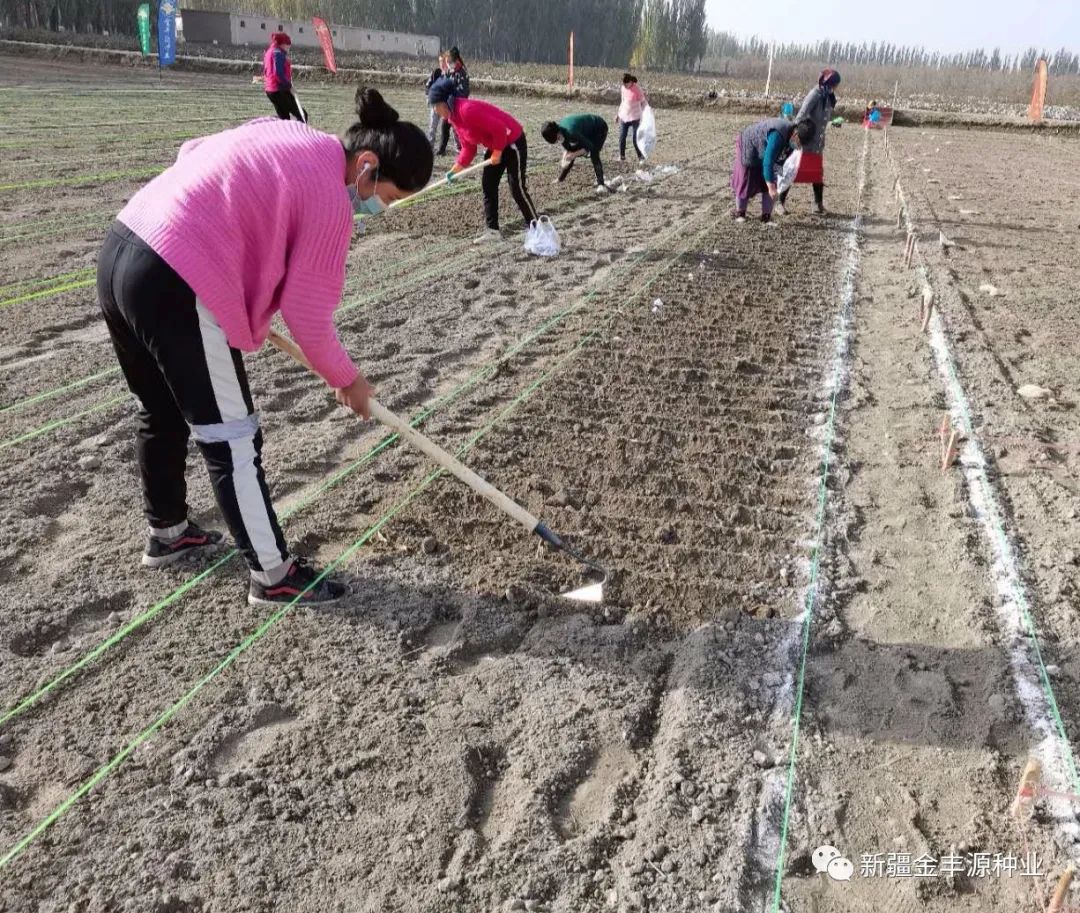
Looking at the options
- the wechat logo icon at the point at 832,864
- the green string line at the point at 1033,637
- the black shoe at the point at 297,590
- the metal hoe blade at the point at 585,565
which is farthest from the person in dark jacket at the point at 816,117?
the wechat logo icon at the point at 832,864

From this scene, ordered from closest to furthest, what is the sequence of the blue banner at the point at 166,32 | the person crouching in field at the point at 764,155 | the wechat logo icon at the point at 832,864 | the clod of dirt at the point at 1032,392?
1. the wechat logo icon at the point at 832,864
2. the clod of dirt at the point at 1032,392
3. the person crouching in field at the point at 764,155
4. the blue banner at the point at 166,32

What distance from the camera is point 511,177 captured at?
23.0 feet

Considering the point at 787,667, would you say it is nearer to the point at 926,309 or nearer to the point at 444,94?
the point at 926,309

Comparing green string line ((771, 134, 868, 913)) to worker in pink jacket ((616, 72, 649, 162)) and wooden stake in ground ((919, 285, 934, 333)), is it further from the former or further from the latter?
worker in pink jacket ((616, 72, 649, 162))

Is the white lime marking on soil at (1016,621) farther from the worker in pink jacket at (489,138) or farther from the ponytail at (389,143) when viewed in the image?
the worker in pink jacket at (489,138)

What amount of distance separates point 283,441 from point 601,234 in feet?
16.0

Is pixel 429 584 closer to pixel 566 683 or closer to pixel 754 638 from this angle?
pixel 566 683

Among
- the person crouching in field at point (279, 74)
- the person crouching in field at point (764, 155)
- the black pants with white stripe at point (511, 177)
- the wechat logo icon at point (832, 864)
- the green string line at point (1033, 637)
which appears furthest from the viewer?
the person crouching in field at point (279, 74)

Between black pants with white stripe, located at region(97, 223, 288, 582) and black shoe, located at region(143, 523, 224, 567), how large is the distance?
0.21 ft

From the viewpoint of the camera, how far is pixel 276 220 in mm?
2131

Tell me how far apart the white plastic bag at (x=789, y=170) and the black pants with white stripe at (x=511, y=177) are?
8.58ft

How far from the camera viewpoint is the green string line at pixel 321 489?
2.32 m

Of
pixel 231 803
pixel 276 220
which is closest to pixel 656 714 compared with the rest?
pixel 231 803

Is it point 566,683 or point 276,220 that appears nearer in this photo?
point 276,220
